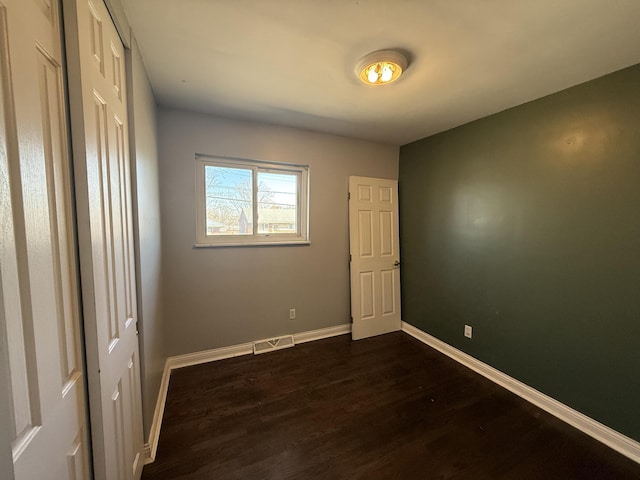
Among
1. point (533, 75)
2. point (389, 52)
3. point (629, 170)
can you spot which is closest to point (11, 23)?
point (389, 52)

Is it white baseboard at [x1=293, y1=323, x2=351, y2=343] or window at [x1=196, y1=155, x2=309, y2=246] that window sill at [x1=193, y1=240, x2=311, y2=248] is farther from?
white baseboard at [x1=293, y1=323, x2=351, y2=343]

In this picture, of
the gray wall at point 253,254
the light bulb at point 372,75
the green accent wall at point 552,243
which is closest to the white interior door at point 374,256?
the gray wall at point 253,254

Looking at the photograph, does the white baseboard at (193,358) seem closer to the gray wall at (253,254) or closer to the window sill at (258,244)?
the gray wall at (253,254)

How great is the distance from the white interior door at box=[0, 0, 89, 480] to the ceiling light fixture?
1.39 meters

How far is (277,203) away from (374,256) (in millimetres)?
1366

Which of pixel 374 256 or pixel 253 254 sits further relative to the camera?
pixel 374 256

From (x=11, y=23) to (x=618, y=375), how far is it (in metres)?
3.12

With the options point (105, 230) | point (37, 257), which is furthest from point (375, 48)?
point (37, 257)

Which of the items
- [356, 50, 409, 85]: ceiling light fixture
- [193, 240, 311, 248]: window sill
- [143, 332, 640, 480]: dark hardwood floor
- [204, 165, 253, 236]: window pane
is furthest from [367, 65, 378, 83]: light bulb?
[143, 332, 640, 480]: dark hardwood floor

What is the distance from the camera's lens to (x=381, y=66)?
1.56 meters

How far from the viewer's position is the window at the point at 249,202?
8.13 feet

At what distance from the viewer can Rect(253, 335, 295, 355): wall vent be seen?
2.63 meters

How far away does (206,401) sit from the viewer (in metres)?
1.93

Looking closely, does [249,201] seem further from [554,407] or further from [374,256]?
[554,407]
